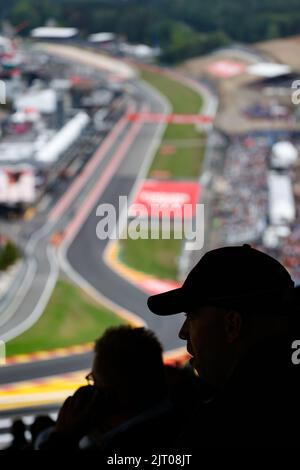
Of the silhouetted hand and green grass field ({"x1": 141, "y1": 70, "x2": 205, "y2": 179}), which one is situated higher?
green grass field ({"x1": 141, "y1": 70, "x2": 205, "y2": 179})

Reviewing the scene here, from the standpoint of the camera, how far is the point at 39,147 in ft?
47.1

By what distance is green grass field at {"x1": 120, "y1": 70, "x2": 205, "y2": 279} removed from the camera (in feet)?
38.7

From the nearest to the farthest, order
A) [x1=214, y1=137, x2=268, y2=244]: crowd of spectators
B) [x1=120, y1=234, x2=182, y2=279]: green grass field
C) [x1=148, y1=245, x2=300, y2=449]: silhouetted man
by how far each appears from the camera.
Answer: [x1=148, y1=245, x2=300, y2=449]: silhouetted man, [x1=120, y1=234, x2=182, y2=279]: green grass field, [x1=214, y1=137, x2=268, y2=244]: crowd of spectators

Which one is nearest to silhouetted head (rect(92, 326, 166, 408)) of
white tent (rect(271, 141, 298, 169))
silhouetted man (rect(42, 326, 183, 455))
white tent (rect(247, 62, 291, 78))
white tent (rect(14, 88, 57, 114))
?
silhouetted man (rect(42, 326, 183, 455))

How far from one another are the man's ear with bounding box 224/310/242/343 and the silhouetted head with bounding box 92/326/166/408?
0.34 m

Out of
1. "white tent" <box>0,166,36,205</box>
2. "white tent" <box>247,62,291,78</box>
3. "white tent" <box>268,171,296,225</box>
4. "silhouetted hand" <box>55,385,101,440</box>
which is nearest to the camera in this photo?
"silhouetted hand" <box>55,385,101,440</box>

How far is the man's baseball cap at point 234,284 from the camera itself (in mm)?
835

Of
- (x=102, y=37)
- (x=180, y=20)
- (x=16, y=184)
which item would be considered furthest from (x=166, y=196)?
(x=102, y=37)

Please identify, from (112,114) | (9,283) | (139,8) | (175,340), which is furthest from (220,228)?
(139,8)

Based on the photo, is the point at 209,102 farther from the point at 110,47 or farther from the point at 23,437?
the point at 23,437

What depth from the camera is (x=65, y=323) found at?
371 inches

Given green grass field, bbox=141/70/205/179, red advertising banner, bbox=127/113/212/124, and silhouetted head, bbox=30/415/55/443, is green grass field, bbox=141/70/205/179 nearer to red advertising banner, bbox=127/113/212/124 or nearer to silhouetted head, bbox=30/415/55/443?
red advertising banner, bbox=127/113/212/124

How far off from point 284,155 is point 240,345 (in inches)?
568

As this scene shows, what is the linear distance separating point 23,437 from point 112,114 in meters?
16.4
